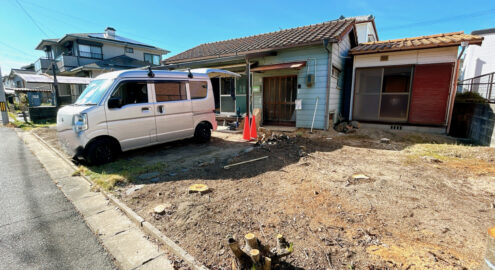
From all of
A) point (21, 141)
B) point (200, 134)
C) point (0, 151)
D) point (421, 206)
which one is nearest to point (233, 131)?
point (200, 134)

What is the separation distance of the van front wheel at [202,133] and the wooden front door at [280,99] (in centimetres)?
365

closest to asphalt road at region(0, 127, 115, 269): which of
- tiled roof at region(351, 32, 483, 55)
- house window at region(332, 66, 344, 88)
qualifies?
house window at region(332, 66, 344, 88)

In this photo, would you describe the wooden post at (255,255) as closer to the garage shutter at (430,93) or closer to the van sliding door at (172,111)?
the van sliding door at (172,111)

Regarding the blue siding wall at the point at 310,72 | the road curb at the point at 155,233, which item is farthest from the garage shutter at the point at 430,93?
the road curb at the point at 155,233

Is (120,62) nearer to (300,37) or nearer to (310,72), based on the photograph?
(300,37)

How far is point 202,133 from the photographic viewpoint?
6.51m

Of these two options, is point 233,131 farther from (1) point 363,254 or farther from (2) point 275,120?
(1) point 363,254

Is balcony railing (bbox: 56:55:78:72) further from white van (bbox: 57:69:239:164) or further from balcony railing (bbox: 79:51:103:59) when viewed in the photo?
white van (bbox: 57:69:239:164)

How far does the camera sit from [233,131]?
823cm

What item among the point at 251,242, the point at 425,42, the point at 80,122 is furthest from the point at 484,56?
the point at 80,122

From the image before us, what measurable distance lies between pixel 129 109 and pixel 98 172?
1.45 m

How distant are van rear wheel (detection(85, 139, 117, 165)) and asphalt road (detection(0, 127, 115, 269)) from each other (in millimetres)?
Result: 751

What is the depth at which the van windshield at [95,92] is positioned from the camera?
15.0 feet

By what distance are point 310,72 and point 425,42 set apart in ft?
13.3
